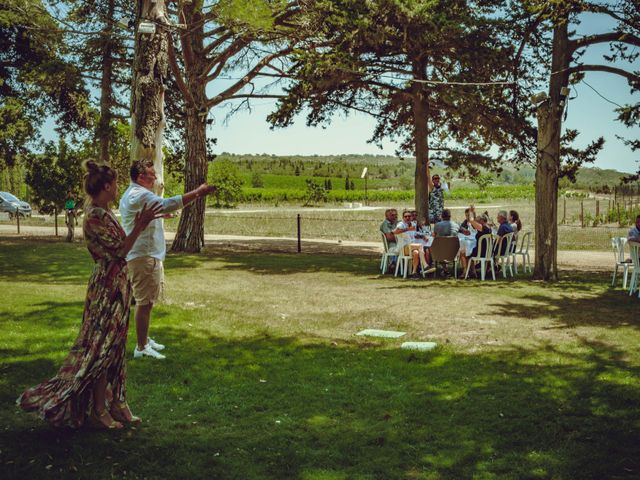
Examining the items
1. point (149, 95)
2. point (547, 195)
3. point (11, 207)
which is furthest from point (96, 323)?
point (11, 207)

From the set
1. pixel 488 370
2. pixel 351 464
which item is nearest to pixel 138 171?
pixel 351 464

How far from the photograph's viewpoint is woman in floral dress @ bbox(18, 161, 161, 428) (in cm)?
409

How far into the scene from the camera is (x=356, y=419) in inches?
189

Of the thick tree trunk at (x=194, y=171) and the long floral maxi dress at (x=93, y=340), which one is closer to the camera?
Result: the long floral maxi dress at (x=93, y=340)

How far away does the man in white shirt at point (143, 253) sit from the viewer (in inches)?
213

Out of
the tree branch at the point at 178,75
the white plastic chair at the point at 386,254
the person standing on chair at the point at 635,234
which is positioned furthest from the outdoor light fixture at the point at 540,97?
the tree branch at the point at 178,75

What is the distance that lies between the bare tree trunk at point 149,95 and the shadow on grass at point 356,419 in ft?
10.5

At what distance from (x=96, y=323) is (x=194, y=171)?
14.9 meters

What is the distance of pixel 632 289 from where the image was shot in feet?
35.4

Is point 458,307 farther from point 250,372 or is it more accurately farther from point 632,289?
point 250,372

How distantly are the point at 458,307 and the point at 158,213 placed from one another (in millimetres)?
6410

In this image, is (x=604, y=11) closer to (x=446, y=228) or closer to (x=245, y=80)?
(x=446, y=228)

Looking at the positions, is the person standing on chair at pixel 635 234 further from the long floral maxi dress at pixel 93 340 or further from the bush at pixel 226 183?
the bush at pixel 226 183

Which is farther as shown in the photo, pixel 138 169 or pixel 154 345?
pixel 154 345
